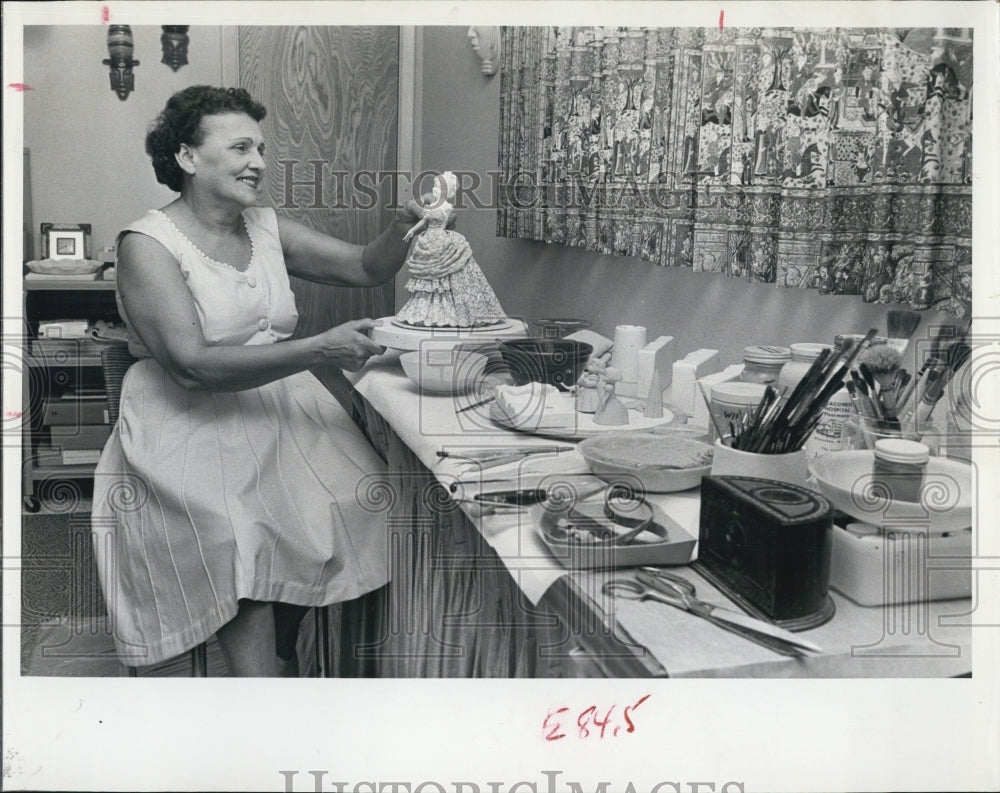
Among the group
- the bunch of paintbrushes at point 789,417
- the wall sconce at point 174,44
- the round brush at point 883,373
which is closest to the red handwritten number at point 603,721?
the bunch of paintbrushes at point 789,417

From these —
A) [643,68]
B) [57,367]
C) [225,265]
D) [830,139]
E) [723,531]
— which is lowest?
[723,531]

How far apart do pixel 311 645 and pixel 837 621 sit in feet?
2.63

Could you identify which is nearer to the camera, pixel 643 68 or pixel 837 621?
pixel 837 621

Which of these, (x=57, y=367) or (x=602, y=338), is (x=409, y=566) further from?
(x=57, y=367)

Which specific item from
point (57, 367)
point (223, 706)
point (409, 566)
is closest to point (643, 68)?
point (409, 566)

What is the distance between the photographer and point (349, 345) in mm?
1469

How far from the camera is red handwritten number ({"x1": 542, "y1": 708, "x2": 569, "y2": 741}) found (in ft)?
4.57

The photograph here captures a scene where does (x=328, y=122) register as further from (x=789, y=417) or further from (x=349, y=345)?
(x=789, y=417)

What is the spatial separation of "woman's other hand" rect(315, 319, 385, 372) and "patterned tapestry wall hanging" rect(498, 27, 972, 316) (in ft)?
0.90

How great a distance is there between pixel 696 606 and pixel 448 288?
0.67 m

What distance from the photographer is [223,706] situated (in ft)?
4.70

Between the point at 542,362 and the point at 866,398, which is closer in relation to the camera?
the point at 866,398

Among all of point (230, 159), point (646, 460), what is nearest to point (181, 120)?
point (230, 159)

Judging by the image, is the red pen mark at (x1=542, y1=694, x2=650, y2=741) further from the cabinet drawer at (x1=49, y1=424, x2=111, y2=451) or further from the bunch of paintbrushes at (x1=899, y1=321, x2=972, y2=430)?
the cabinet drawer at (x1=49, y1=424, x2=111, y2=451)
